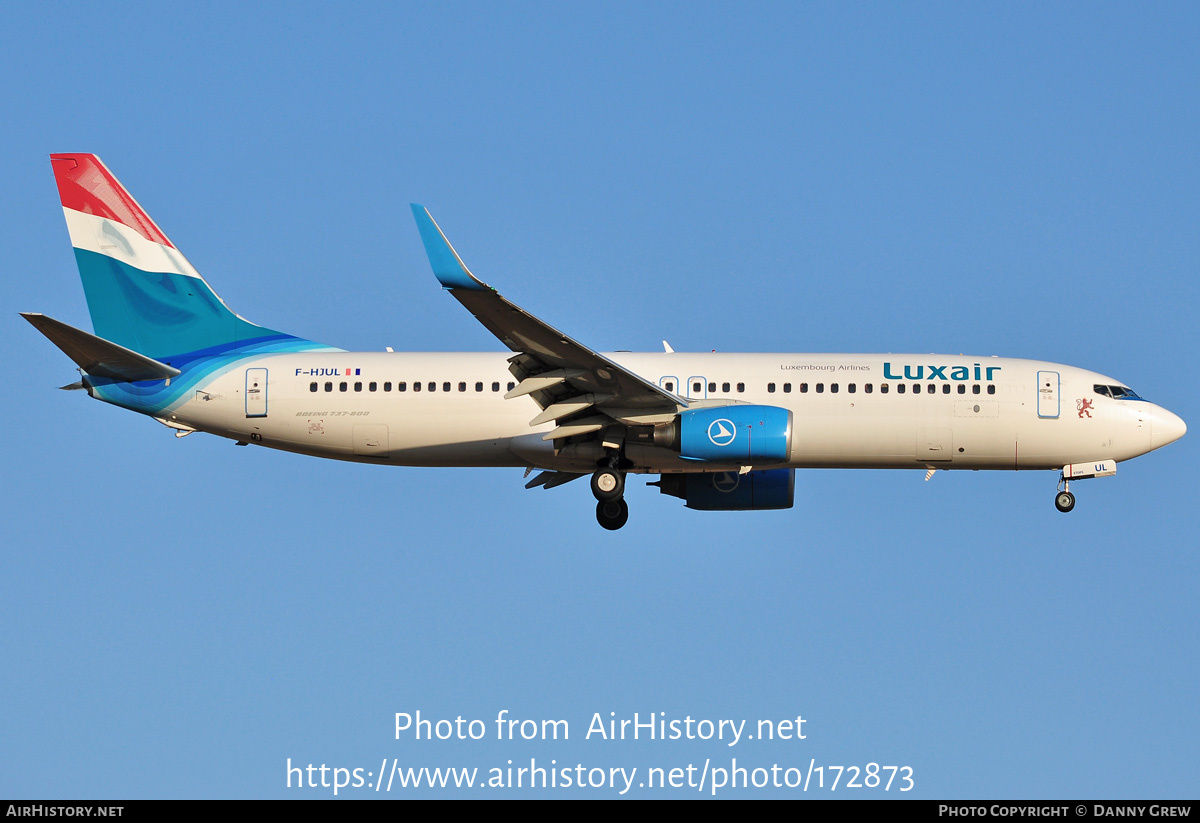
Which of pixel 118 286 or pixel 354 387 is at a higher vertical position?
pixel 118 286

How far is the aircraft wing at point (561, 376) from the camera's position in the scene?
25812 mm

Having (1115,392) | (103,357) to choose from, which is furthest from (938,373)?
(103,357)

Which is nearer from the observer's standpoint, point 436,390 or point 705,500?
point 436,390

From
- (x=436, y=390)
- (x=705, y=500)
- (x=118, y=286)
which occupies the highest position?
(x=118, y=286)

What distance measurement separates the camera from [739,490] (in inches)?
1303

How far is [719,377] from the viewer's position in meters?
31.1

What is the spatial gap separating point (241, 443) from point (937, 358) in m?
16.4

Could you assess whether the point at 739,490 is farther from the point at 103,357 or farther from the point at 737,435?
the point at 103,357

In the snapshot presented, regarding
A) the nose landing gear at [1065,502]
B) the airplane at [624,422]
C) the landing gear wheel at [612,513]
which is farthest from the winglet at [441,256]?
the nose landing gear at [1065,502]

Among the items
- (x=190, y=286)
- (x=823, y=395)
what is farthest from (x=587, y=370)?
(x=190, y=286)

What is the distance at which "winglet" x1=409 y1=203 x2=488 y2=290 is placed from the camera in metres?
24.3

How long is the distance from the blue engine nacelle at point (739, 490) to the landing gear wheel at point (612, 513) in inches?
84.7

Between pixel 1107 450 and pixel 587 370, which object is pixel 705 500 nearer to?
pixel 587 370

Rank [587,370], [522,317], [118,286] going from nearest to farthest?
[522,317] < [587,370] < [118,286]
